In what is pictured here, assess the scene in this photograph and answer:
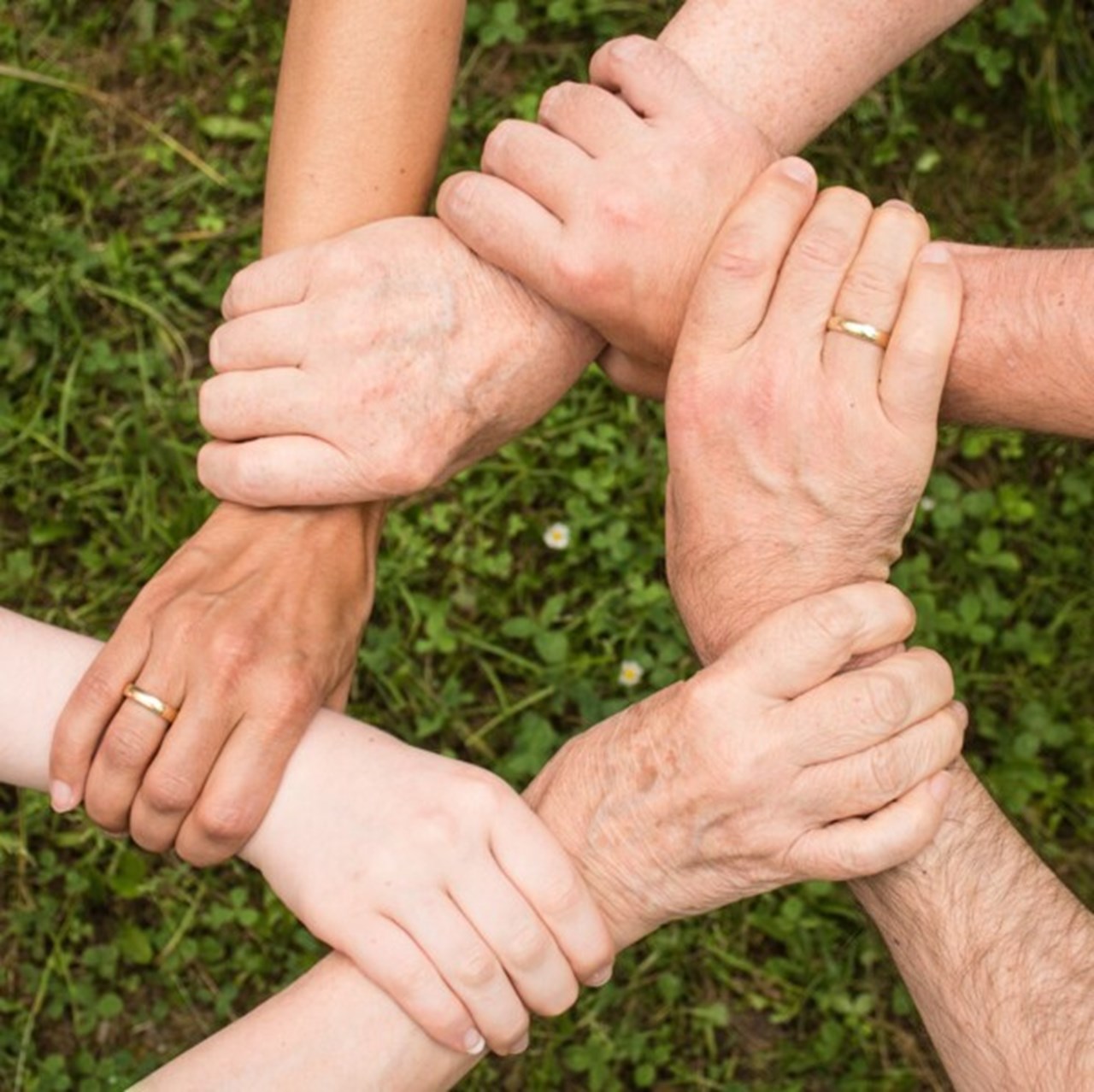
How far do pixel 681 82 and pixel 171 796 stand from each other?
129 cm

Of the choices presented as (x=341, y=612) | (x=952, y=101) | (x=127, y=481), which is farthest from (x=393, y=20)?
(x=952, y=101)

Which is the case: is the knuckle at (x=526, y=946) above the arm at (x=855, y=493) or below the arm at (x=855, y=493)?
below

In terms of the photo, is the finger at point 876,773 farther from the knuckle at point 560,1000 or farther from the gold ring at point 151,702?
Answer: the gold ring at point 151,702

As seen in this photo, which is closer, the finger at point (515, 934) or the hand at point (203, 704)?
the finger at point (515, 934)

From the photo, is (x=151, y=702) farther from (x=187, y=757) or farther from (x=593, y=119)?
(x=593, y=119)

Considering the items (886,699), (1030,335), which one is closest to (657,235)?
(1030,335)

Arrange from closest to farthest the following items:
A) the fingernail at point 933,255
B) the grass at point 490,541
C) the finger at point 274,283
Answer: the fingernail at point 933,255, the finger at point 274,283, the grass at point 490,541

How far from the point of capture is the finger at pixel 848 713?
1.96m

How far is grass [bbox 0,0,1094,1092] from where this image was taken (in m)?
3.18

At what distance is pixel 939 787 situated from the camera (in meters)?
2.01

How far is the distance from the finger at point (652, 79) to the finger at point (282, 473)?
698 millimetres

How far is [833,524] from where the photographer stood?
212 centimetres

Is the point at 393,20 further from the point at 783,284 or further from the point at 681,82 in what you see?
the point at 783,284

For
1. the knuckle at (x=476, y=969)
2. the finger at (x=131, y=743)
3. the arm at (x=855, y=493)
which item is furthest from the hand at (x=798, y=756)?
the finger at (x=131, y=743)
